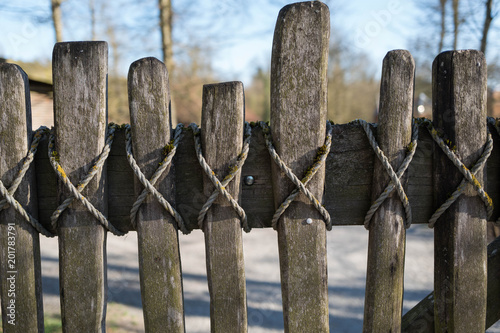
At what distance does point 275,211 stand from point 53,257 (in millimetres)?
5108

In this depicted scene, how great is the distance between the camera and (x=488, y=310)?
5.31 feet

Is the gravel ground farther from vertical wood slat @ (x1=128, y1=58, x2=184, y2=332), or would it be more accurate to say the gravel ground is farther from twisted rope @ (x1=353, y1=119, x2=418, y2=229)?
twisted rope @ (x1=353, y1=119, x2=418, y2=229)

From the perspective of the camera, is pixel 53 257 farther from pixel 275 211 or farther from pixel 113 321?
pixel 275 211

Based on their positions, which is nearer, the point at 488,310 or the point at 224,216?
the point at 224,216

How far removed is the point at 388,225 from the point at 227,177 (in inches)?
27.2

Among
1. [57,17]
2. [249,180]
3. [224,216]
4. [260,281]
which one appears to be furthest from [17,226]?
[57,17]

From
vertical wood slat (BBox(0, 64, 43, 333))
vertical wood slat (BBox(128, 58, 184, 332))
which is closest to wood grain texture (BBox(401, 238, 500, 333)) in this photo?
vertical wood slat (BBox(128, 58, 184, 332))

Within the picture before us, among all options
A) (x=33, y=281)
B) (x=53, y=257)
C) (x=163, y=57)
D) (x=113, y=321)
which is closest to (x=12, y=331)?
(x=33, y=281)

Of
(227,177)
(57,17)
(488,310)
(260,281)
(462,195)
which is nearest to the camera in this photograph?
(227,177)

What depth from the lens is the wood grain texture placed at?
1616mm

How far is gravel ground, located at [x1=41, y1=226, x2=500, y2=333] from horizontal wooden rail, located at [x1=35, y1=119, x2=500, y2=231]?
8.66 feet

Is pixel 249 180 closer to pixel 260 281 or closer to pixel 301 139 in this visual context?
pixel 301 139

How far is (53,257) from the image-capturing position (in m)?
5.36

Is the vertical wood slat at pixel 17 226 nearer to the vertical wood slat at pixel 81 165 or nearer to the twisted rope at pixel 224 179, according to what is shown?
the vertical wood slat at pixel 81 165
